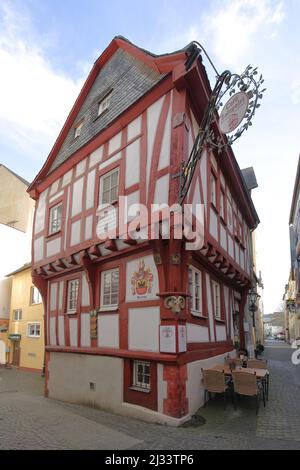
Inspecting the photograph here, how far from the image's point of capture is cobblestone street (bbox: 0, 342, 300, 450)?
6.13m

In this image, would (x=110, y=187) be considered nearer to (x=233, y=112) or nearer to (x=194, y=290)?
(x=194, y=290)

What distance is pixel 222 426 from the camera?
7.20 meters

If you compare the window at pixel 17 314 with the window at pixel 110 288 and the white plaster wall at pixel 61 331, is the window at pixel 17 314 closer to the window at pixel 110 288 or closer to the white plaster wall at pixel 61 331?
the white plaster wall at pixel 61 331

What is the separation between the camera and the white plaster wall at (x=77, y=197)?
36.4 feet

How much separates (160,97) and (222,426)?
24.6ft

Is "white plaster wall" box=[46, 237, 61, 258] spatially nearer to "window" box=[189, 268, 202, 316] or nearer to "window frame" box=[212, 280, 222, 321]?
"window" box=[189, 268, 202, 316]

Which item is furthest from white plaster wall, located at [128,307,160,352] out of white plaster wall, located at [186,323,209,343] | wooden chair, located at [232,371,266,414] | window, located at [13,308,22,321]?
window, located at [13,308,22,321]

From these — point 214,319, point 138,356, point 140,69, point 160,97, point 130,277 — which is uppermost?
point 140,69

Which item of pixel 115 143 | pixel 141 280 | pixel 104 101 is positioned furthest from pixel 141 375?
pixel 104 101

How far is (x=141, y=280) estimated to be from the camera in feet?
27.8

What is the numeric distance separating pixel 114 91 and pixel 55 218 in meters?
4.63

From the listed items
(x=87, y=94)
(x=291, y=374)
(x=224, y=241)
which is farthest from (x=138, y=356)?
(x=87, y=94)
